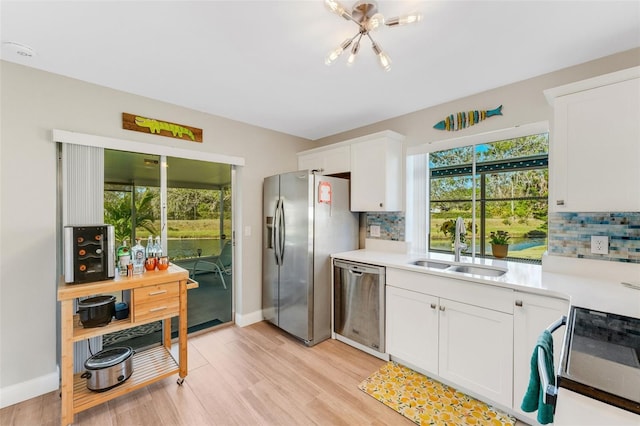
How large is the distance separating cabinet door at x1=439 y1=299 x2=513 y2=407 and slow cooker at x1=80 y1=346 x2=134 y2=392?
2407 millimetres

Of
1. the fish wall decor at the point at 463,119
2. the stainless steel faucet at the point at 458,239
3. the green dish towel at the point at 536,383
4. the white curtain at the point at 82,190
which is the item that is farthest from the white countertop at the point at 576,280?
the white curtain at the point at 82,190

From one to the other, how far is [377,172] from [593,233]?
1.80 metres

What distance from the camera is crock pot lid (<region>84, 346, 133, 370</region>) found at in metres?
1.88

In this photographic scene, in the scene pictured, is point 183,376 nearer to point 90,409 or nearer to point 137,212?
point 90,409

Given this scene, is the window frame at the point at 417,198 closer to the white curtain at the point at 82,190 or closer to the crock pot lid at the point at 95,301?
the crock pot lid at the point at 95,301

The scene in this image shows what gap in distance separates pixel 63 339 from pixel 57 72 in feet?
6.66

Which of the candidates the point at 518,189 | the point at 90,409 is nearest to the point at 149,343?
the point at 90,409

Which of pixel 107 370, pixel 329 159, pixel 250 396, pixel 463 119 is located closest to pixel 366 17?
pixel 463 119

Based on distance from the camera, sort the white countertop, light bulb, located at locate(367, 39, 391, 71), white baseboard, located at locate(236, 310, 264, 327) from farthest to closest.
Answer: white baseboard, located at locate(236, 310, 264, 327)
light bulb, located at locate(367, 39, 391, 71)
the white countertop

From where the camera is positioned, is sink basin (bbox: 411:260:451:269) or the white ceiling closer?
the white ceiling

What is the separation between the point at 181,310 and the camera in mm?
2119

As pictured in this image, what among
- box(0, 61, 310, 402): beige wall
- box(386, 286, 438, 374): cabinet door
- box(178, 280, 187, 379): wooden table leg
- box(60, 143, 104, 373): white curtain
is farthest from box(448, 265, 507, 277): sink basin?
box(0, 61, 310, 402): beige wall

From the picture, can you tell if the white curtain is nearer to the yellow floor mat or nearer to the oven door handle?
the yellow floor mat

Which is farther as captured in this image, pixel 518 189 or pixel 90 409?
pixel 518 189
